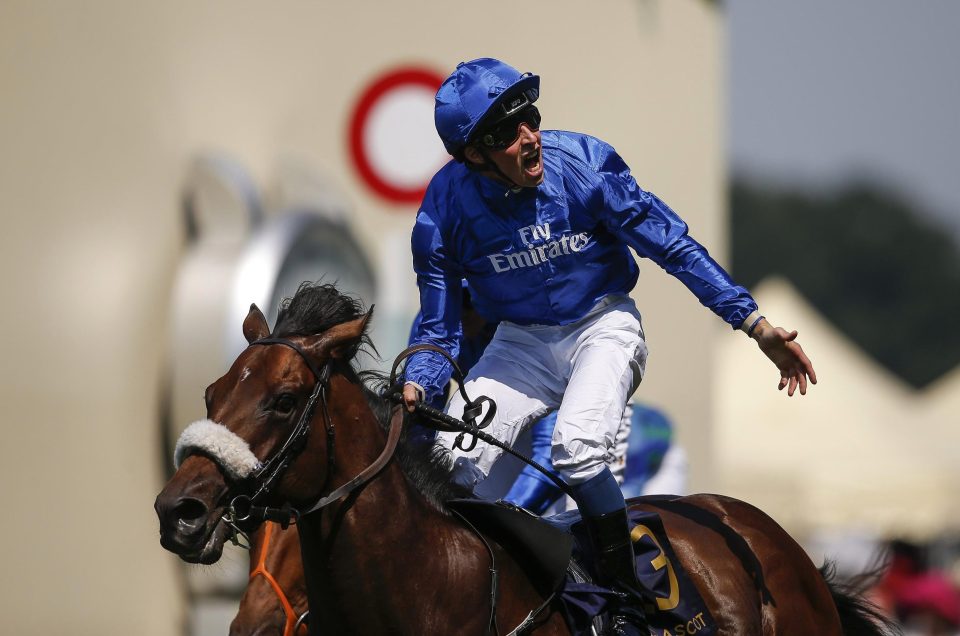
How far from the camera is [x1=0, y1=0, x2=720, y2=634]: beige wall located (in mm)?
6199

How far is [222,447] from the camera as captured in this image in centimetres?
326

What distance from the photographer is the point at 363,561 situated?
11.8 feet

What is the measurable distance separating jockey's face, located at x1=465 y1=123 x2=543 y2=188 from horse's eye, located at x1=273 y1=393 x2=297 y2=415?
41.8 inches

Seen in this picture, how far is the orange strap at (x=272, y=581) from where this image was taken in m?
4.61

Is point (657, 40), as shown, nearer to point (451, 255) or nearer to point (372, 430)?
point (451, 255)

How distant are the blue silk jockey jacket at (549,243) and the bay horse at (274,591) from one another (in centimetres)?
98

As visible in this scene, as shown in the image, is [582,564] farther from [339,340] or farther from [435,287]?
[339,340]

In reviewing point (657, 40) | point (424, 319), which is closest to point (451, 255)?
point (424, 319)

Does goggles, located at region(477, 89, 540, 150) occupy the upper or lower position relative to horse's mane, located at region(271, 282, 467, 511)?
upper

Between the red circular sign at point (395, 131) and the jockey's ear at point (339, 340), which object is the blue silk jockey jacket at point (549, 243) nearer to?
the jockey's ear at point (339, 340)

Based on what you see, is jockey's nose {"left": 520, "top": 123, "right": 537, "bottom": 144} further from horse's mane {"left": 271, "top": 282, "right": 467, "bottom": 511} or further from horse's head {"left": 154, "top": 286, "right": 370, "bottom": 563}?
horse's head {"left": 154, "top": 286, "right": 370, "bottom": 563}

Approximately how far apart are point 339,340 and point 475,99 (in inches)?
35.4

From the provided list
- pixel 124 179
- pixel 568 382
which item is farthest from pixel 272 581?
pixel 124 179

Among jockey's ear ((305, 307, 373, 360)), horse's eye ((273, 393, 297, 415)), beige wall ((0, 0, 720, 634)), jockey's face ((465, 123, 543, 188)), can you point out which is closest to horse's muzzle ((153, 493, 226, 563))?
horse's eye ((273, 393, 297, 415))
